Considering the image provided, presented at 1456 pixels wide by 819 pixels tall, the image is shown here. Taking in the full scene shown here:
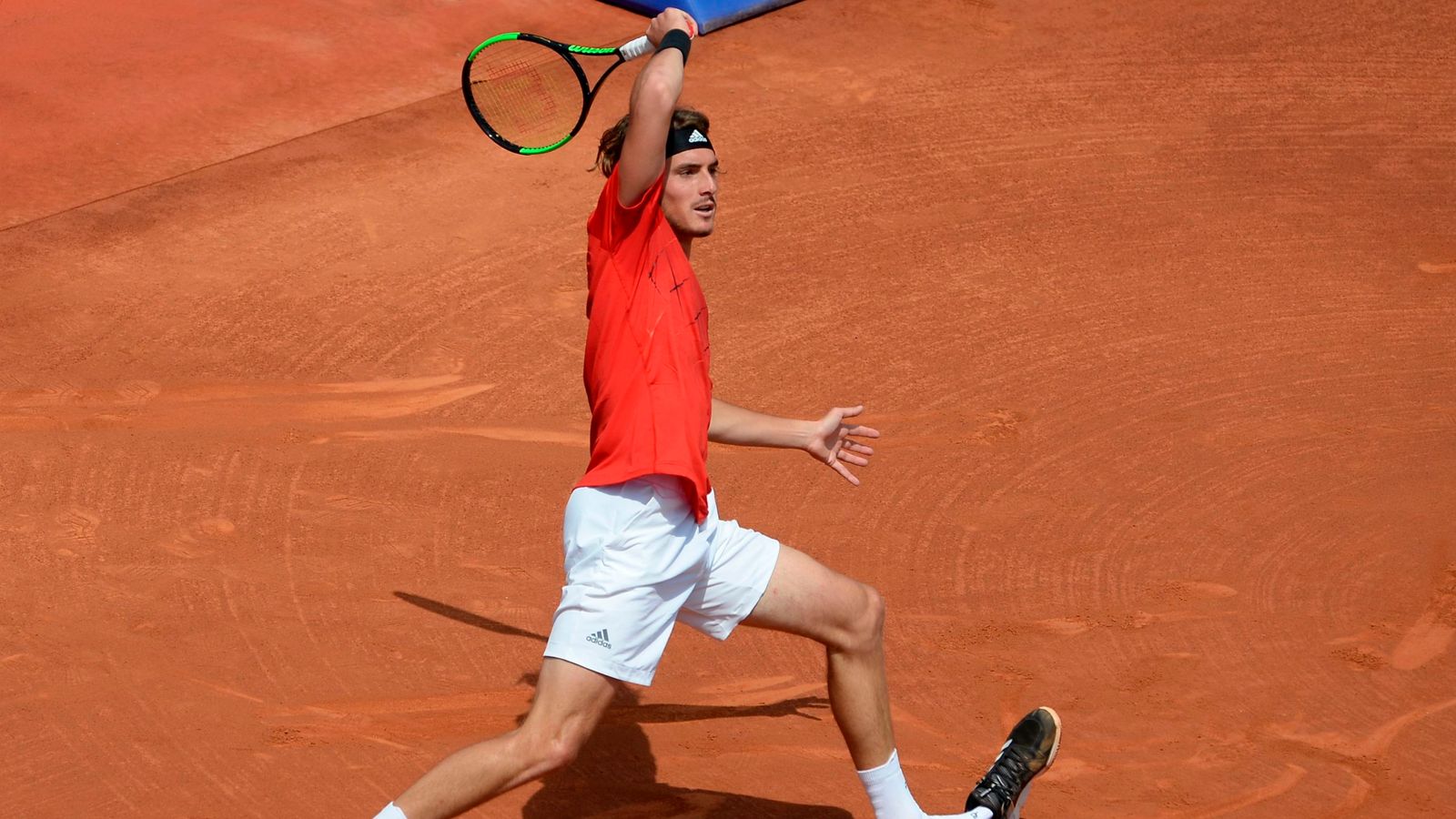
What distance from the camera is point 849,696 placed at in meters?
4.51

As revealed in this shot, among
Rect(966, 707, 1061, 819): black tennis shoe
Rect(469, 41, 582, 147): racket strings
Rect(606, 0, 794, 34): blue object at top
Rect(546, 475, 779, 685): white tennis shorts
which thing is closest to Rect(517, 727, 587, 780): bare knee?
Rect(546, 475, 779, 685): white tennis shorts

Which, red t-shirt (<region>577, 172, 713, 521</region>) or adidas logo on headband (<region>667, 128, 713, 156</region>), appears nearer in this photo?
red t-shirt (<region>577, 172, 713, 521</region>)

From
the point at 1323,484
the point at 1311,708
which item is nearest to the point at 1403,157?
the point at 1323,484

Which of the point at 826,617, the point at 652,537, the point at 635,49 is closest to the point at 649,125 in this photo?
the point at 635,49

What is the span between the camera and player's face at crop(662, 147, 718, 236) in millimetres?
4371

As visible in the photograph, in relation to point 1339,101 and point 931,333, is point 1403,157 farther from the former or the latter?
point 931,333

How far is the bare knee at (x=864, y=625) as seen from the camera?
4473 mm

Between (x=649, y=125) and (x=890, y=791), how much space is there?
2005 mm

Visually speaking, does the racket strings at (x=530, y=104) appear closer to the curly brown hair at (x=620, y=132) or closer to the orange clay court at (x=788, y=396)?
the curly brown hair at (x=620, y=132)

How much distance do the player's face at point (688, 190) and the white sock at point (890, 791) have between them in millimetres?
1617

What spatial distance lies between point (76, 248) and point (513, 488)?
324cm

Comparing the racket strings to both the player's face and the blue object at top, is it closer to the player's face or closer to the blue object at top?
the player's face

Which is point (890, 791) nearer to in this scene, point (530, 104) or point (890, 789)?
point (890, 789)

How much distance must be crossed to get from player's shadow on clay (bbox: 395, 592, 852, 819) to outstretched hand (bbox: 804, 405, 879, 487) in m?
1.13
